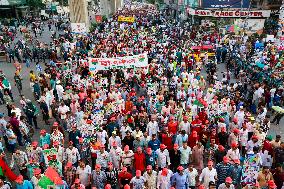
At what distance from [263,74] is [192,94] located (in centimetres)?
578

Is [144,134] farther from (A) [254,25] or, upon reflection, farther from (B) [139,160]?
(A) [254,25]

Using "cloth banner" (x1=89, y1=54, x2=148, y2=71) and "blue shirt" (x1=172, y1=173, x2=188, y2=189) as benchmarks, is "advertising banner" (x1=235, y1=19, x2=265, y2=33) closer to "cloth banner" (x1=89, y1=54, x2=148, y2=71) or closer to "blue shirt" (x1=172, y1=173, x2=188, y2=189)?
"cloth banner" (x1=89, y1=54, x2=148, y2=71)

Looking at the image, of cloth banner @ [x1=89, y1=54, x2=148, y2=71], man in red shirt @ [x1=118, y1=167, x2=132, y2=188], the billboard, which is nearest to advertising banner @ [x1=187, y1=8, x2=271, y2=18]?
the billboard

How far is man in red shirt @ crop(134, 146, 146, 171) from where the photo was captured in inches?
369

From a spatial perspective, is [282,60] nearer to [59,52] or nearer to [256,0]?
[59,52]

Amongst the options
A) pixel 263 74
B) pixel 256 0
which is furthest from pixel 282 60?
pixel 256 0

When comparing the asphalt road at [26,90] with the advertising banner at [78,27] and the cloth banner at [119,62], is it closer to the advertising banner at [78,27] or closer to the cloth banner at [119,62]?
the cloth banner at [119,62]

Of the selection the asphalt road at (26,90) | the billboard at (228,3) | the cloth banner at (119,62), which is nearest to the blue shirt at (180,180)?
the asphalt road at (26,90)

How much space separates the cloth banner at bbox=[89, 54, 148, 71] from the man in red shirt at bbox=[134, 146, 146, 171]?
7.17 meters

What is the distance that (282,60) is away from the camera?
62.6ft

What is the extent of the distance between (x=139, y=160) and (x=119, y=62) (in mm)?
7455

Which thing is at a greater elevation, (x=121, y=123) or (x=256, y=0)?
Answer: (x=256, y=0)

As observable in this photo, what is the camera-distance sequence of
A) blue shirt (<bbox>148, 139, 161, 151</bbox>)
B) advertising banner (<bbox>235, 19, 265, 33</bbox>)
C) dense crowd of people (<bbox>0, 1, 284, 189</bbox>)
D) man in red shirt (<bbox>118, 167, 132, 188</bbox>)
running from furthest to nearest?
advertising banner (<bbox>235, 19, 265, 33</bbox>), blue shirt (<bbox>148, 139, 161, 151</bbox>), man in red shirt (<bbox>118, 167, 132, 188</bbox>), dense crowd of people (<bbox>0, 1, 284, 189</bbox>)

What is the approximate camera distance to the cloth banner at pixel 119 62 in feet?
52.3
